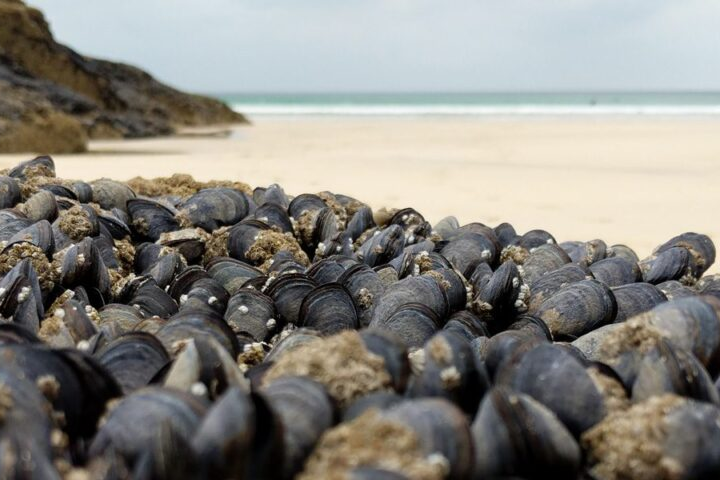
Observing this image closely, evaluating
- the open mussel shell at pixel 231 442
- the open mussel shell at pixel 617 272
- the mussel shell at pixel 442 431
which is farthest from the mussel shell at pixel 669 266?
the open mussel shell at pixel 231 442

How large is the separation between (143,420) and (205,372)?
0.29 metres

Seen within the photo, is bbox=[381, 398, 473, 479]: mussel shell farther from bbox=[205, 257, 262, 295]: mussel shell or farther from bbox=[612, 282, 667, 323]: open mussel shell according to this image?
bbox=[205, 257, 262, 295]: mussel shell

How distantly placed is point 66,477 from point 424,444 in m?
0.72

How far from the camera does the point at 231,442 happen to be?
1408 mm

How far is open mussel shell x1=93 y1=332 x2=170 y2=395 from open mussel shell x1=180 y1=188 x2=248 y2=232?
2.66m

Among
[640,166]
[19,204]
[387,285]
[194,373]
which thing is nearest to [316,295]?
[387,285]

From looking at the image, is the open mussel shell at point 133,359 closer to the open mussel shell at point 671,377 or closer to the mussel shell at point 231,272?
the open mussel shell at point 671,377

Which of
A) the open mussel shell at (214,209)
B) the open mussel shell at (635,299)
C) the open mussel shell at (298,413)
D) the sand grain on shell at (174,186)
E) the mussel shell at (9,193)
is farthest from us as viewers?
the sand grain on shell at (174,186)

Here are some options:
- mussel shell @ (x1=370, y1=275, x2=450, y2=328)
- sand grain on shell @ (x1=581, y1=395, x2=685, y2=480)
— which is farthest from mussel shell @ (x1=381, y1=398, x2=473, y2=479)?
mussel shell @ (x1=370, y1=275, x2=450, y2=328)

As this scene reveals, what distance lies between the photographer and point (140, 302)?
3254 mm

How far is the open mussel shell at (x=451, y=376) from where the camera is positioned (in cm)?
178

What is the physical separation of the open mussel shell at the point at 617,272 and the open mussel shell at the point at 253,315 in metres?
1.78

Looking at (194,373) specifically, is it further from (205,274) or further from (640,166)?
(640,166)

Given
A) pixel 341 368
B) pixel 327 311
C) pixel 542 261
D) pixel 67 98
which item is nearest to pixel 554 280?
pixel 542 261
